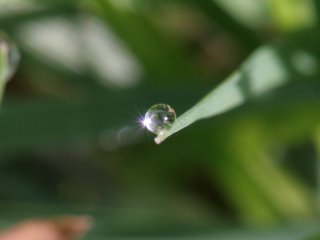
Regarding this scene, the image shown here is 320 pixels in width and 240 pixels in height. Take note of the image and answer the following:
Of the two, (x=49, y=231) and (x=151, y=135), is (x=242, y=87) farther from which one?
(x=151, y=135)

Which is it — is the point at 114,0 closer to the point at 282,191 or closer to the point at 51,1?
the point at 51,1

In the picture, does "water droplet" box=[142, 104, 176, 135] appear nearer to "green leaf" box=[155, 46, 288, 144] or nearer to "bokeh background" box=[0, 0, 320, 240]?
"green leaf" box=[155, 46, 288, 144]

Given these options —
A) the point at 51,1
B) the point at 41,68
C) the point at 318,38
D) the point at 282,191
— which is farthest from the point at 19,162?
the point at 318,38

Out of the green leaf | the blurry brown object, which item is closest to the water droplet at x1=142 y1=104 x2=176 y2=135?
the green leaf

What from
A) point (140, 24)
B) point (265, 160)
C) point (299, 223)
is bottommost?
point (299, 223)

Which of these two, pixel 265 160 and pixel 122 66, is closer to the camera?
pixel 265 160

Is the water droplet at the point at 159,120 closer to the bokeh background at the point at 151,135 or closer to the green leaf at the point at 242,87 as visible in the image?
the green leaf at the point at 242,87

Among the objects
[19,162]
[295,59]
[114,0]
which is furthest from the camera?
[19,162]
